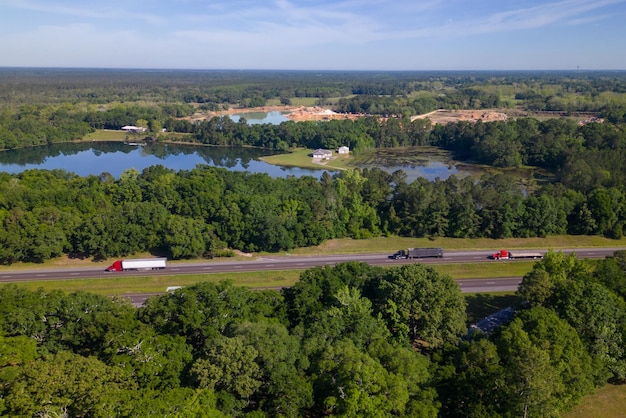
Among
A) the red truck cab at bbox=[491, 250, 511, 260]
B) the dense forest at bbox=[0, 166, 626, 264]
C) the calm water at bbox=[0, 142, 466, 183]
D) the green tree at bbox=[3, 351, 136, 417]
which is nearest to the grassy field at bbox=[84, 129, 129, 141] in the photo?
the calm water at bbox=[0, 142, 466, 183]

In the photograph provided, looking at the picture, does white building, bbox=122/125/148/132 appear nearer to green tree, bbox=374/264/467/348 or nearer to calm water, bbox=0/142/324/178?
calm water, bbox=0/142/324/178

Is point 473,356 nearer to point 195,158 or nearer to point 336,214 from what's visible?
point 336,214

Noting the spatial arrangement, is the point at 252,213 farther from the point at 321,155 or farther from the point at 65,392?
the point at 321,155

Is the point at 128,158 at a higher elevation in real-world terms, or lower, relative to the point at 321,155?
lower

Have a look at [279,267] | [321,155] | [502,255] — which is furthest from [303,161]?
[502,255]

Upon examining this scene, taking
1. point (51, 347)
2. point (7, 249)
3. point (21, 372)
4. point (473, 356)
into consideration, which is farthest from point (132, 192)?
point (473, 356)

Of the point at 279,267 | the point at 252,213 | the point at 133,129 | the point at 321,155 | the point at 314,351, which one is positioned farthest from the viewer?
the point at 133,129
